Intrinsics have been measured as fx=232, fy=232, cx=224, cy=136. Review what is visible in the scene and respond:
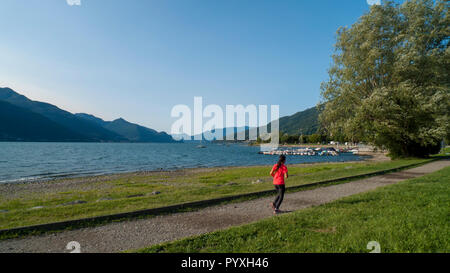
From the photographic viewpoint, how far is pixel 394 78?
26.7 m

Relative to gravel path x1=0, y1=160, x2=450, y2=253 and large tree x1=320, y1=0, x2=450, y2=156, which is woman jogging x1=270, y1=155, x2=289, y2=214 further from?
large tree x1=320, y1=0, x2=450, y2=156

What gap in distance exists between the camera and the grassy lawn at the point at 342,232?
4.83 m

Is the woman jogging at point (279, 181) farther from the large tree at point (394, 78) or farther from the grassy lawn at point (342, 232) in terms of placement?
the large tree at point (394, 78)

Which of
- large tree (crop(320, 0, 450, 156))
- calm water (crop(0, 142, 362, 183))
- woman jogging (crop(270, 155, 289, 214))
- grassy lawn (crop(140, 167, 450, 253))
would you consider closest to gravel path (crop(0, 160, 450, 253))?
woman jogging (crop(270, 155, 289, 214))

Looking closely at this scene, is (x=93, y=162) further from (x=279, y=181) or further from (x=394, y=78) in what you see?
(x=394, y=78)

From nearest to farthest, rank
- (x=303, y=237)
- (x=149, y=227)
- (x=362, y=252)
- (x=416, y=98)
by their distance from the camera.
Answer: (x=362, y=252)
(x=303, y=237)
(x=149, y=227)
(x=416, y=98)

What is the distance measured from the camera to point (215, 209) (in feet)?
29.2

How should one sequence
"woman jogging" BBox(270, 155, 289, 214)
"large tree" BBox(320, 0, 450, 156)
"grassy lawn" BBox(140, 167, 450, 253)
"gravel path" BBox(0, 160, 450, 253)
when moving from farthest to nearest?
"large tree" BBox(320, 0, 450, 156) < "woman jogging" BBox(270, 155, 289, 214) < "gravel path" BBox(0, 160, 450, 253) < "grassy lawn" BBox(140, 167, 450, 253)

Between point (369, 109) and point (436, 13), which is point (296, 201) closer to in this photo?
point (369, 109)

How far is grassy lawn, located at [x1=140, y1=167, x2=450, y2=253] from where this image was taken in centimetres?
483

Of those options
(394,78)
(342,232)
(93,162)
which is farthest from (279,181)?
(93,162)

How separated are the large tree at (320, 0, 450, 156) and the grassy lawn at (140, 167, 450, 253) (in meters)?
21.0
